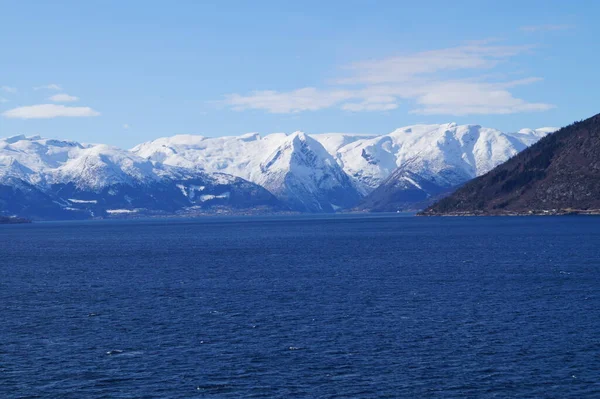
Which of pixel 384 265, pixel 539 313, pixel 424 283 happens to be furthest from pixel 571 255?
pixel 539 313

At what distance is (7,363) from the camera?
70.3m

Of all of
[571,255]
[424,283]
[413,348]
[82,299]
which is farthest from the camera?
[571,255]

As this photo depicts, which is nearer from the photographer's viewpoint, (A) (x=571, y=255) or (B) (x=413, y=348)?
(B) (x=413, y=348)

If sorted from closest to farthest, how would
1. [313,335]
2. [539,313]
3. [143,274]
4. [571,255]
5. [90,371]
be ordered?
[90,371] < [313,335] < [539,313] < [143,274] < [571,255]

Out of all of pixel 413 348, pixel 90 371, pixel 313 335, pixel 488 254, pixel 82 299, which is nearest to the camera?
pixel 90 371

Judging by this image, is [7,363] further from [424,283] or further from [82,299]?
[424,283]

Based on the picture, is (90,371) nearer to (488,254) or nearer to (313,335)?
(313,335)

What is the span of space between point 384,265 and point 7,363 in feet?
309

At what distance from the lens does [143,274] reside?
14800 centimetres

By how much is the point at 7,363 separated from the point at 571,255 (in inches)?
4777

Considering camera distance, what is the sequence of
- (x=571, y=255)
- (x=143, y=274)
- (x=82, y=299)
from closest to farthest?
(x=82, y=299) → (x=143, y=274) → (x=571, y=255)

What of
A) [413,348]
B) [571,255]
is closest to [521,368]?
[413,348]

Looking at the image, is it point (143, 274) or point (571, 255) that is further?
point (571, 255)

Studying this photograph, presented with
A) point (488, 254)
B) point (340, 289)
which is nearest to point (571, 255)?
point (488, 254)
